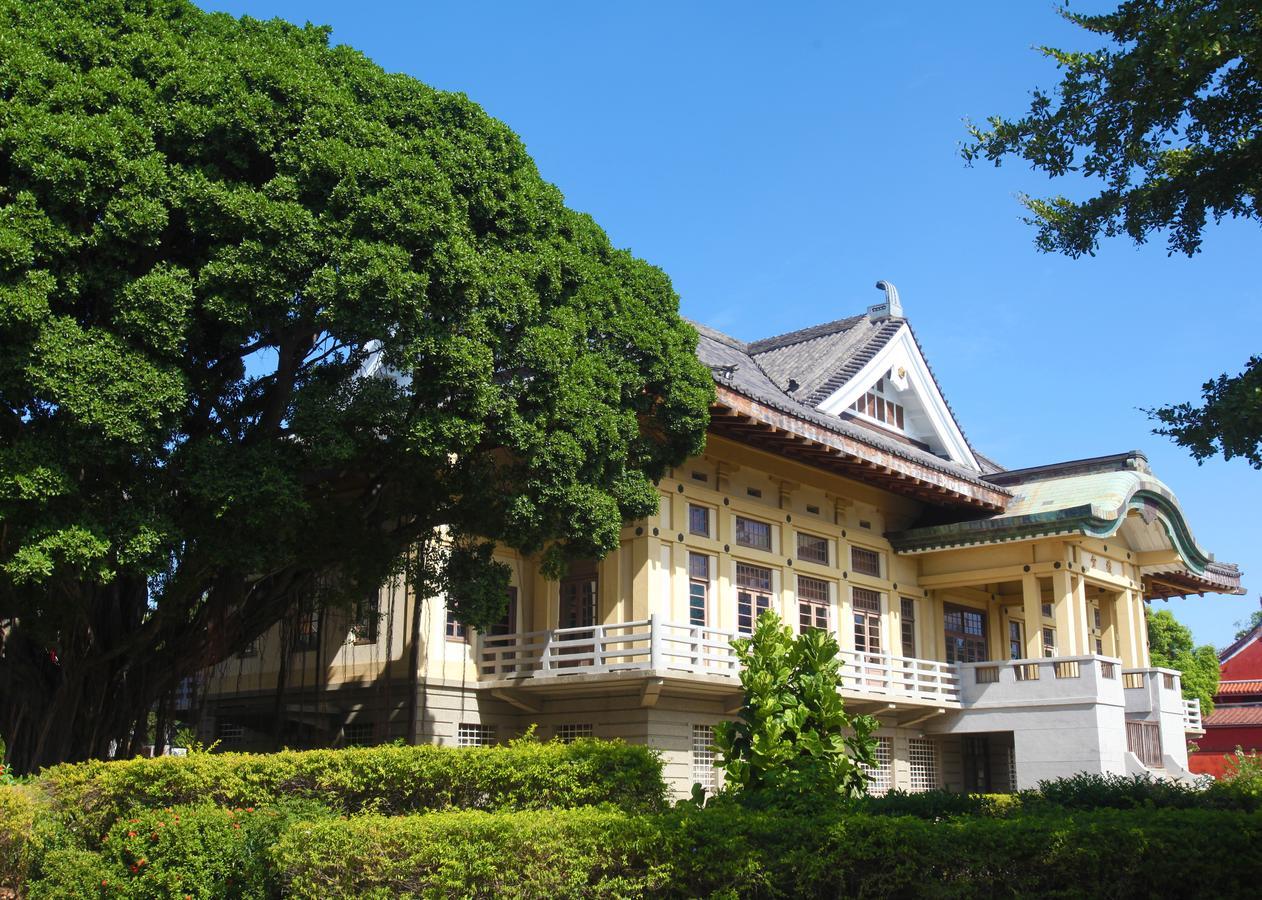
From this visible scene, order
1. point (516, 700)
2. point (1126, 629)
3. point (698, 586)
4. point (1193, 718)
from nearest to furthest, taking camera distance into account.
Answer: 1. point (516, 700)
2. point (698, 586)
3. point (1126, 629)
4. point (1193, 718)

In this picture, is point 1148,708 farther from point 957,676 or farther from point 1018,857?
point 1018,857

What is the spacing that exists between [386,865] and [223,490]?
5399 millimetres

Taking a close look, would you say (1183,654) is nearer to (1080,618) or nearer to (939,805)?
(1080,618)

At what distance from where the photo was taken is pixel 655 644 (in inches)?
773

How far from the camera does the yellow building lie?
69.8 feet

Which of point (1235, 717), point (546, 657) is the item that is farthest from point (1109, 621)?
point (546, 657)

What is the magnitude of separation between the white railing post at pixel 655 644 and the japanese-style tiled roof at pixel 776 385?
13.7ft

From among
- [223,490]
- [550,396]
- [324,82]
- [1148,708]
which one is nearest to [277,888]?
[223,490]

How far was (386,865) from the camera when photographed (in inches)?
428

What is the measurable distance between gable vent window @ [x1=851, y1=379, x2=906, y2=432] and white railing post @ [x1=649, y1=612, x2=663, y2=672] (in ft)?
33.1

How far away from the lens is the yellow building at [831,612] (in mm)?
21281

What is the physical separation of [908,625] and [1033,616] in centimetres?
283

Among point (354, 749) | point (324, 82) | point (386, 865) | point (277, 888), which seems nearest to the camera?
point (386, 865)

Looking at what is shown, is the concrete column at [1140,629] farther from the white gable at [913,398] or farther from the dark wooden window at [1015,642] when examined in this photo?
the white gable at [913,398]
